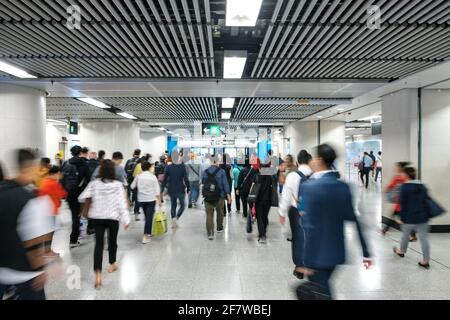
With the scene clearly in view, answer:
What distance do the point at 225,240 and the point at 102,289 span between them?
268cm

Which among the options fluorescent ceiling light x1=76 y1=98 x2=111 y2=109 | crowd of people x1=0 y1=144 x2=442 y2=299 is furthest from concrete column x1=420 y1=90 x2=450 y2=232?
fluorescent ceiling light x1=76 y1=98 x2=111 y2=109

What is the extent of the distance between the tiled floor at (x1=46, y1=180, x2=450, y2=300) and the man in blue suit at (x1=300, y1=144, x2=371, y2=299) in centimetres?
63

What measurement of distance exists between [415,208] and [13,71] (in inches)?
268

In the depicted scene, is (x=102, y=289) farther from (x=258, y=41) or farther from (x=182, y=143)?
(x=182, y=143)

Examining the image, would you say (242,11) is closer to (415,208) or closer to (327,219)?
(327,219)

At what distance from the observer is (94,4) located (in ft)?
10.1

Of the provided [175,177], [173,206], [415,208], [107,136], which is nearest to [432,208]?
[415,208]

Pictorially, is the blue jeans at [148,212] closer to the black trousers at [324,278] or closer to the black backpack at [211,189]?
the black backpack at [211,189]

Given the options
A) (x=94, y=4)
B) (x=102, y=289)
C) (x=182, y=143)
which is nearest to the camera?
(x=94, y=4)

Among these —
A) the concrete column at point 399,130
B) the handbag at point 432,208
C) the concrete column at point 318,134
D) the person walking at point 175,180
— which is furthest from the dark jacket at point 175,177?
the concrete column at point 318,134

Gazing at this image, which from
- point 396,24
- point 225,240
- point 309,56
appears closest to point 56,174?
point 225,240

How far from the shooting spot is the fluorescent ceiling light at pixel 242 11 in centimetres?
297

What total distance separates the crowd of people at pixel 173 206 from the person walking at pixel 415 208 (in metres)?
0.01

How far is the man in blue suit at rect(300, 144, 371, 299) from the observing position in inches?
88.7
